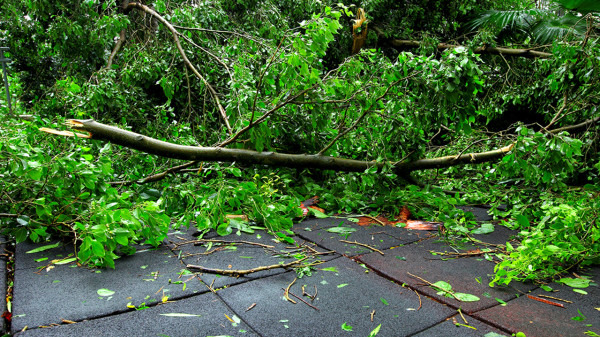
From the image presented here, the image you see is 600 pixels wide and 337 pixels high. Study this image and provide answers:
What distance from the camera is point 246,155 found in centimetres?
288

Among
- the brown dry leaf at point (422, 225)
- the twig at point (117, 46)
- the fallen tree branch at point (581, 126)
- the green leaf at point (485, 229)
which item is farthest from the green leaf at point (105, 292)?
the twig at point (117, 46)

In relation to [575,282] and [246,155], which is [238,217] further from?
[575,282]

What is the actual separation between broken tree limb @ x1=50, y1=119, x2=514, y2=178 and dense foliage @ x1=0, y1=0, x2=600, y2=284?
9 centimetres

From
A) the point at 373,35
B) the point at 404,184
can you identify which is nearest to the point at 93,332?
the point at 404,184

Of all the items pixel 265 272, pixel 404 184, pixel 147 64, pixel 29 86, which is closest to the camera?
pixel 265 272

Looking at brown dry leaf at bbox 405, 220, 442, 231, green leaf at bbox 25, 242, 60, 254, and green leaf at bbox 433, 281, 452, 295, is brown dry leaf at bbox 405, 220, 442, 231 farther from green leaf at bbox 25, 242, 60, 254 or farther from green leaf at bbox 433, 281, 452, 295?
green leaf at bbox 25, 242, 60, 254

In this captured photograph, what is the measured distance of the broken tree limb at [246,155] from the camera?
7.97 ft

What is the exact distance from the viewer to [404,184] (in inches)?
150

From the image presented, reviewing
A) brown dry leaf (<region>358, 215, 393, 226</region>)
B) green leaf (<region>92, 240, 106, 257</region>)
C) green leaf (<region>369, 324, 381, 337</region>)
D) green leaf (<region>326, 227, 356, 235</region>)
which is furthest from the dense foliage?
green leaf (<region>369, 324, 381, 337</region>)

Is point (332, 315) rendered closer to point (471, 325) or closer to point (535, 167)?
point (471, 325)

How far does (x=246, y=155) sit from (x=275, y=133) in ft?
0.89

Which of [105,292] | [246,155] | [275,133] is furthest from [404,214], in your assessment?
[105,292]

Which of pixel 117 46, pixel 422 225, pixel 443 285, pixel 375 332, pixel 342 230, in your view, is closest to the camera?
pixel 375 332

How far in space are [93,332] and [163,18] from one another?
12.6 ft
